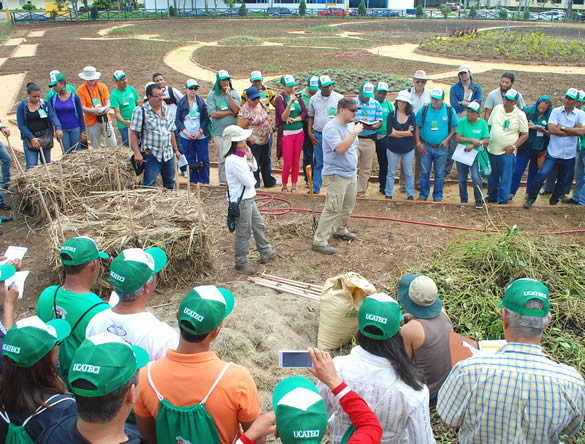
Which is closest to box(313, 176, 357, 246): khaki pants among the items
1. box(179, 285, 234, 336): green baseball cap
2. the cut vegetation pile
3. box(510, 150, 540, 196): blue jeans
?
box(510, 150, 540, 196): blue jeans

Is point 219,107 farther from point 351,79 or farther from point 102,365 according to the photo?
point 351,79

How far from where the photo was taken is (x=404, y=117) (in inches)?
339

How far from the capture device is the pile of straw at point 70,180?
7.67 metres

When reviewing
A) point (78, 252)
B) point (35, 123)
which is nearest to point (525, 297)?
point (78, 252)

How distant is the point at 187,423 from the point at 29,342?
0.87 meters

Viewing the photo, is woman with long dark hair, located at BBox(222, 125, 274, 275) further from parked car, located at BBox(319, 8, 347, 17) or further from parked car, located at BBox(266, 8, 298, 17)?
parked car, located at BBox(266, 8, 298, 17)

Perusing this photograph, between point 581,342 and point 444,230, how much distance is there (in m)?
3.52

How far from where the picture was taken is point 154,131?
7.54 metres

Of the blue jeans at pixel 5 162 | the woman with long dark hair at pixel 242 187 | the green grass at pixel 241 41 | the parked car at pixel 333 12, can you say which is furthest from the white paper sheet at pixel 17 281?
the parked car at pixel 333 12

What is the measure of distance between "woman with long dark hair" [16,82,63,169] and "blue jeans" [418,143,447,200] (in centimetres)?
616

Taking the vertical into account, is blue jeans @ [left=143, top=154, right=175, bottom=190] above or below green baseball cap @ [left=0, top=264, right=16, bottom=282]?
below

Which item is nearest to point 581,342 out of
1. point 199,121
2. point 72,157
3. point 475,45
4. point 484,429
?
point 484,429

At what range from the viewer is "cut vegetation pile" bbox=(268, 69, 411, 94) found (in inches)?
696

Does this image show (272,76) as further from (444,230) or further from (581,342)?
(581,342)
